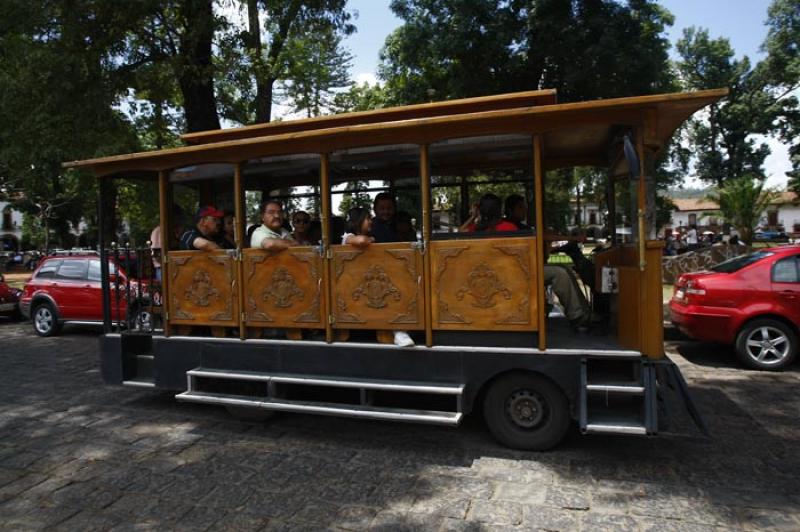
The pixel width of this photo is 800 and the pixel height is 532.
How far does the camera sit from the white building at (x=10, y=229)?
59.1m

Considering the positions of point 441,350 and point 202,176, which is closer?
point 441,350

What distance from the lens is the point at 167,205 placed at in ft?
19.1

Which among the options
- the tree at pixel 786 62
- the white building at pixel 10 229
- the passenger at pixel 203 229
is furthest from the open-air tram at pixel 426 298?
the white building at pixel 10 229

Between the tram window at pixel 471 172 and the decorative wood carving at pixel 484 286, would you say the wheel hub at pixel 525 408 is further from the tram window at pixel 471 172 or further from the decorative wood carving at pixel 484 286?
the tram window at pixel 471 172

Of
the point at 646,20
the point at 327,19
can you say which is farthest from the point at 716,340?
the point at 327,19

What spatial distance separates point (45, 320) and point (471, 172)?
32.6ft

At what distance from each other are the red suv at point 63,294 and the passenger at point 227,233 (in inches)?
245

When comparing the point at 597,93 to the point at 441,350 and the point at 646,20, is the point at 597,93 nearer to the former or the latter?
the point at 646,20

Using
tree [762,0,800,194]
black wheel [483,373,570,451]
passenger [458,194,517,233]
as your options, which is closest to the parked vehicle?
passenger [458,194,517,233]

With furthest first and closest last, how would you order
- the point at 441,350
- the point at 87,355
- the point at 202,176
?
the point at 87,355, the point at 202,176, the point at 441,350

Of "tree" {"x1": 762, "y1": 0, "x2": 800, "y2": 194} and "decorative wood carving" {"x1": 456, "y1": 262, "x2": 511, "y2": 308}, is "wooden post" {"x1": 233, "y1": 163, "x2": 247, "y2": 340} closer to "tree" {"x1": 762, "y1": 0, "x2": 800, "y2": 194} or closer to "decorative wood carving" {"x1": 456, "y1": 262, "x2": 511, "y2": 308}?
"decorative wood carving" {"x1": 456, "y1": 262, "x2": 511, "y2": 308}

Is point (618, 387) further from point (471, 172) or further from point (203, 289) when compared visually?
point (203, 289)

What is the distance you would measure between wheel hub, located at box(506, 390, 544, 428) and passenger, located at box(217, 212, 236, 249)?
3209mm

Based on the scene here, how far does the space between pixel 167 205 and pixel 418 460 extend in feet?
12.0
